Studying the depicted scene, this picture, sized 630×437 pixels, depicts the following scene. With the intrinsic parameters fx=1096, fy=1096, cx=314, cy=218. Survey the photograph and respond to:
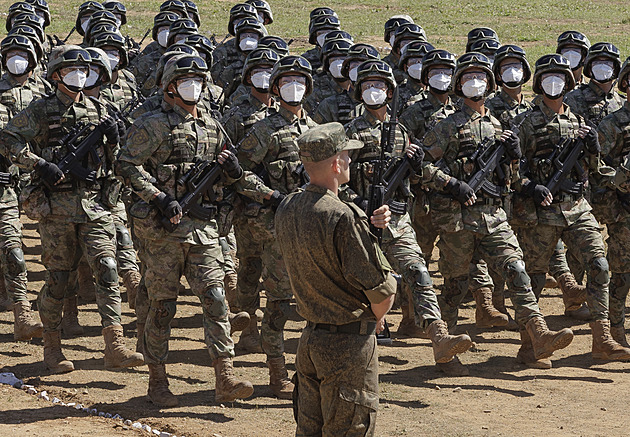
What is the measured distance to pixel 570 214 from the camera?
10.4 metres

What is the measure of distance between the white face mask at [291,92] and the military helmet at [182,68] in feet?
3.13

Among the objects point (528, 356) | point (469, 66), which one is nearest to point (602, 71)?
point (469, 66)

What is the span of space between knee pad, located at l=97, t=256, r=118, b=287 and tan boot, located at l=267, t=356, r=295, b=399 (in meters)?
1.60

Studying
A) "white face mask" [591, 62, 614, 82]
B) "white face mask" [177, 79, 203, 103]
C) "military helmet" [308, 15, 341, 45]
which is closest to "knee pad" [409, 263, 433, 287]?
"white face mask" [177, 79, 203, 103]

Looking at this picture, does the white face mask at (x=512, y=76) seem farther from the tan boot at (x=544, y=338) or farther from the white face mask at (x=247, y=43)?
the white face mask at (x=247, y=43)

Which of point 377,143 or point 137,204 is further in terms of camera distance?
point 377,143

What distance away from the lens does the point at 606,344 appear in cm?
1023

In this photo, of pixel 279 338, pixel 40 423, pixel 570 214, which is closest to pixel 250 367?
pixel 279 338

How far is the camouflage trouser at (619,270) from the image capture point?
1052 cm

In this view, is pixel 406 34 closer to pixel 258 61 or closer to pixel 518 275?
pixel 258 61

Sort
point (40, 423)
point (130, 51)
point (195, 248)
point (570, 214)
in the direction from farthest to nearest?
1. point (130, 51)
2. point (570, 214)
3. point (195, 248)
4. point (40, 423)

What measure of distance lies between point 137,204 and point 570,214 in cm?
414

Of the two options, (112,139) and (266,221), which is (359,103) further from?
(112,139)

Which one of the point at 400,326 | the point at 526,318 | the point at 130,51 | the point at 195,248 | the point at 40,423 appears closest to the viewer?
the point at 40,423
